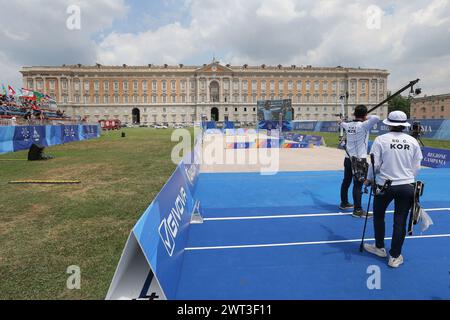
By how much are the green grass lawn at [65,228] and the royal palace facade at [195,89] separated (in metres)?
102

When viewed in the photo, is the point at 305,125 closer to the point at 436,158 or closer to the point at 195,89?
the point at 436,158

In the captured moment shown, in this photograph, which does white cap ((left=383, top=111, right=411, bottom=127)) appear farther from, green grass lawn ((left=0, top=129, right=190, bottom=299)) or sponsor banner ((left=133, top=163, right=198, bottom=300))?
green grass lawn ((left=0, top=129, right=190, bottom=299))

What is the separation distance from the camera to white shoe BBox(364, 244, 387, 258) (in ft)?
14.3

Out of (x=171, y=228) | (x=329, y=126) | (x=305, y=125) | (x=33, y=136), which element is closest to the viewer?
(x=171, y=228)

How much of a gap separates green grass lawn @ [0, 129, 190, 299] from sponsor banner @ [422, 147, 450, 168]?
1145cm

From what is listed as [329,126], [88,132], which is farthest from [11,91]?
[329,126]

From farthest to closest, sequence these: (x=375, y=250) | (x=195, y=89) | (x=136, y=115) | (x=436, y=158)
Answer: (x=136, y=115) → (x=195, y=89) → (x=436, y=158) → (x=375, y=250)

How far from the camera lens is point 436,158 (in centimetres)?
1287

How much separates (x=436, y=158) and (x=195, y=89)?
346ft

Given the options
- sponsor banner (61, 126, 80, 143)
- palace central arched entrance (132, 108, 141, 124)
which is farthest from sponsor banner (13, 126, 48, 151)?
palace central arched entrance (132, 108, 141, 124)

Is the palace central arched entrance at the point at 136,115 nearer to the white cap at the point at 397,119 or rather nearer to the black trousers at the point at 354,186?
the black trousers at the point at 354,186

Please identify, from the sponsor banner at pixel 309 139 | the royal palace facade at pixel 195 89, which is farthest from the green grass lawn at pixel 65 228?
the royal palace facade at pixel 195 89

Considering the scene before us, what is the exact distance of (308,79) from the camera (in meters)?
116
